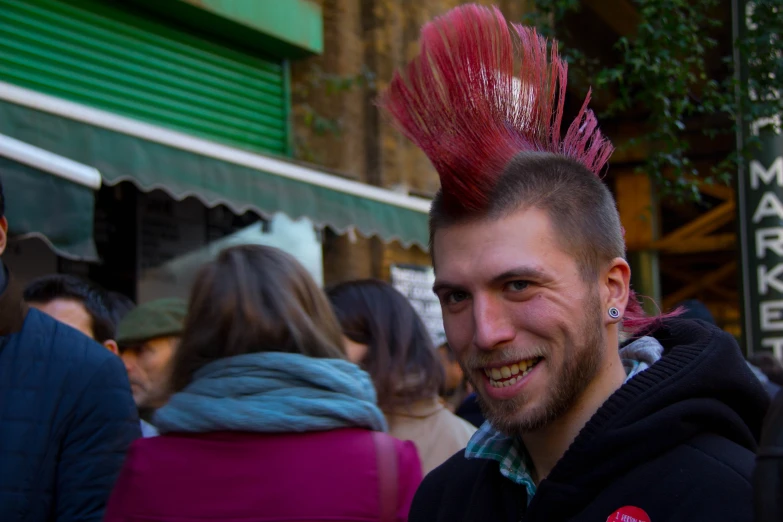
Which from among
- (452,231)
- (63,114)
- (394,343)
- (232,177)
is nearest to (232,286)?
(452,231)

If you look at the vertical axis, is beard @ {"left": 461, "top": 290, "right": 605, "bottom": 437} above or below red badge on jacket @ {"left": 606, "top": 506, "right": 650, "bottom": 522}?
above

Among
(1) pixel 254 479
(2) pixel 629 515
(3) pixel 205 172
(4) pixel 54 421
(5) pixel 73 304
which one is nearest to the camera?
(2) pixel 629 515

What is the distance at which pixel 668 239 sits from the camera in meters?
11.9

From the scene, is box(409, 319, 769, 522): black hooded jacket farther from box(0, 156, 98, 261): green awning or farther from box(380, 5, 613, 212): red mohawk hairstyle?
box(0, 156, 98, 261): green awning

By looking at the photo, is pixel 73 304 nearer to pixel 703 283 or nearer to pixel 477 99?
pixel 477 99

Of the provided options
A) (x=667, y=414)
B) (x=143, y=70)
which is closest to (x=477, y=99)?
(x=667, y=414)

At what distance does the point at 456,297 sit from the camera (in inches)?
66.8

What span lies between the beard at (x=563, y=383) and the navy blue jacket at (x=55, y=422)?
4.25 feet

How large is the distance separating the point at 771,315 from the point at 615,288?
5860 mm

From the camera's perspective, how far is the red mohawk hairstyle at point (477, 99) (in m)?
1.70

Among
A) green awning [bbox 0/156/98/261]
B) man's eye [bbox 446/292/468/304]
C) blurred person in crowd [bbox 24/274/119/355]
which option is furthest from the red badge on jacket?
green awning [bbox 0/156/98/261]

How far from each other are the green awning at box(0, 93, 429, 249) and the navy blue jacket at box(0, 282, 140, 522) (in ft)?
7.17

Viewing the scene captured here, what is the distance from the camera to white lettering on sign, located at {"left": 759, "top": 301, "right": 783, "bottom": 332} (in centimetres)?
690

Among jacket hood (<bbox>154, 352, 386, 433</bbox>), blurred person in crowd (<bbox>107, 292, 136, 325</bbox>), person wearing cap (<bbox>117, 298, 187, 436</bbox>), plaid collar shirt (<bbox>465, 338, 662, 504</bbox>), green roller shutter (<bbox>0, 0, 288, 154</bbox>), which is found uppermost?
green roller shutter (<bbox>0, 0, 288, 154</bbox>)
